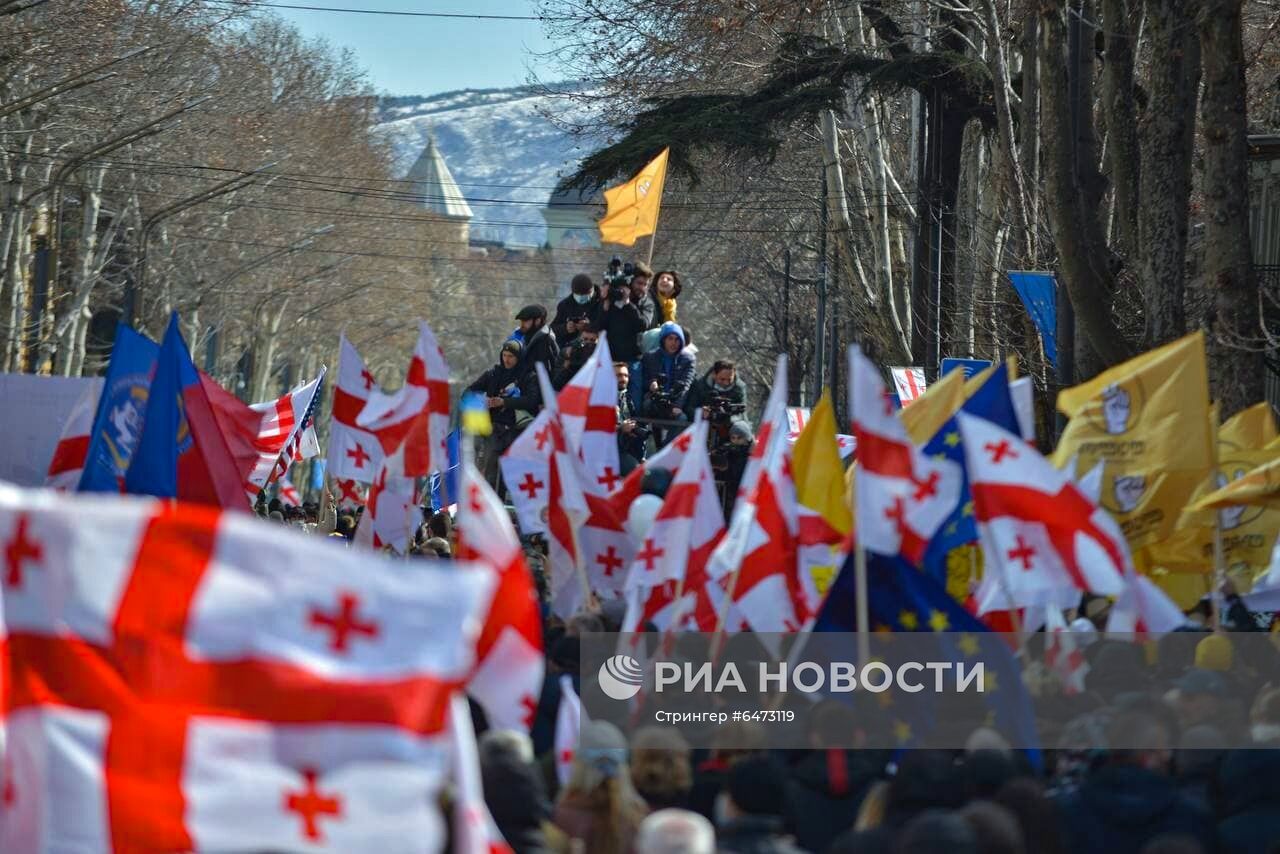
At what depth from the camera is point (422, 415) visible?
38.7ft

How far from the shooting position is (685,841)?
4.95 metres

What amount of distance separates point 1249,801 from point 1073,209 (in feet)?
34.7

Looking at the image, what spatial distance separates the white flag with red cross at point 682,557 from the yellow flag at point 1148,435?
2.17 meters

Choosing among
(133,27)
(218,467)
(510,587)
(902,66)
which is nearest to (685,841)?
(510,587)

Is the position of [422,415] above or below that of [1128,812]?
above

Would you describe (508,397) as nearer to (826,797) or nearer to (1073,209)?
(1073,209)

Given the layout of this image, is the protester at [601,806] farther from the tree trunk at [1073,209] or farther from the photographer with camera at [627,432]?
the tree trunk at [1073,209]

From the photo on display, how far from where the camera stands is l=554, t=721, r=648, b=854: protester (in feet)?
20.0

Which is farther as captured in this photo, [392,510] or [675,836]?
[392,510]

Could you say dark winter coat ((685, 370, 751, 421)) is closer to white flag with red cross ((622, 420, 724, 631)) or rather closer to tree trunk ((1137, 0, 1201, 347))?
tree trunk ((1137, 0, 1201, 347))

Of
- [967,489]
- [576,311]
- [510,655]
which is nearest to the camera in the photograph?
[510,655]

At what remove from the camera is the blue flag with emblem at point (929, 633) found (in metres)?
7.29

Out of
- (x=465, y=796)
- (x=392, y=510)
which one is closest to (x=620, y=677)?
(x=465, y=796)

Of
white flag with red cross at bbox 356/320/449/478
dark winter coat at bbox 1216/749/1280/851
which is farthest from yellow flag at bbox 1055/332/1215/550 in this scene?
dark winter coat at bbox 1216/749/1280/851
